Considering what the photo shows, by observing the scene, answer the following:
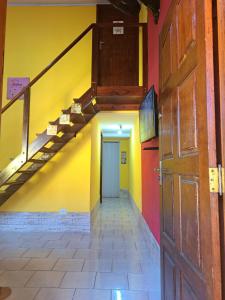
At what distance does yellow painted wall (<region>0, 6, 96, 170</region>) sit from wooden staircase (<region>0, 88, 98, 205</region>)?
50cm

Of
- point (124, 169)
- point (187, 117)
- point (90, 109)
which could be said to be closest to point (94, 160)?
point (90, 109)

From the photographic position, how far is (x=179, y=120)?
1.35 metres

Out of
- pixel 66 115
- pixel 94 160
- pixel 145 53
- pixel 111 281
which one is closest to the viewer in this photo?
pixel 111 281

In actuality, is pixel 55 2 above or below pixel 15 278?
above

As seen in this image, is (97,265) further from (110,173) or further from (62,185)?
(110,173)

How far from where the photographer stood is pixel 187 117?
1.21m

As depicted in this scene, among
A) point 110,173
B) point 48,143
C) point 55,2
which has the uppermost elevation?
point 55,2

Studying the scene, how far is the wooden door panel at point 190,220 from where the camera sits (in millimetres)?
1066

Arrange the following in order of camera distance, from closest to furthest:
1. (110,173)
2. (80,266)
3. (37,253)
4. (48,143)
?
(80,266)
(37,253)
(48,143)
(110,173)

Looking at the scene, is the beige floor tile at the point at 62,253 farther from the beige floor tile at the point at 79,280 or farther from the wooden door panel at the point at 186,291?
the wooden door panel at the point at 186,291

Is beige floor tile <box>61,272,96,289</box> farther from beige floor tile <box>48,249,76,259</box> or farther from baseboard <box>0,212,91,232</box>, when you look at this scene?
baseboard <box>0,212,91,232</box>

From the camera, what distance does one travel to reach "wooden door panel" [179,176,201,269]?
3.50 ft

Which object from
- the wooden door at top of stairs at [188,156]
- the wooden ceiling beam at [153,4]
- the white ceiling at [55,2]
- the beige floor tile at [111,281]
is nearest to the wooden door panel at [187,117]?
the wooden door at top of stairs at [188,156]

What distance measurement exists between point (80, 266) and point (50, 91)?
3104 millimetres
